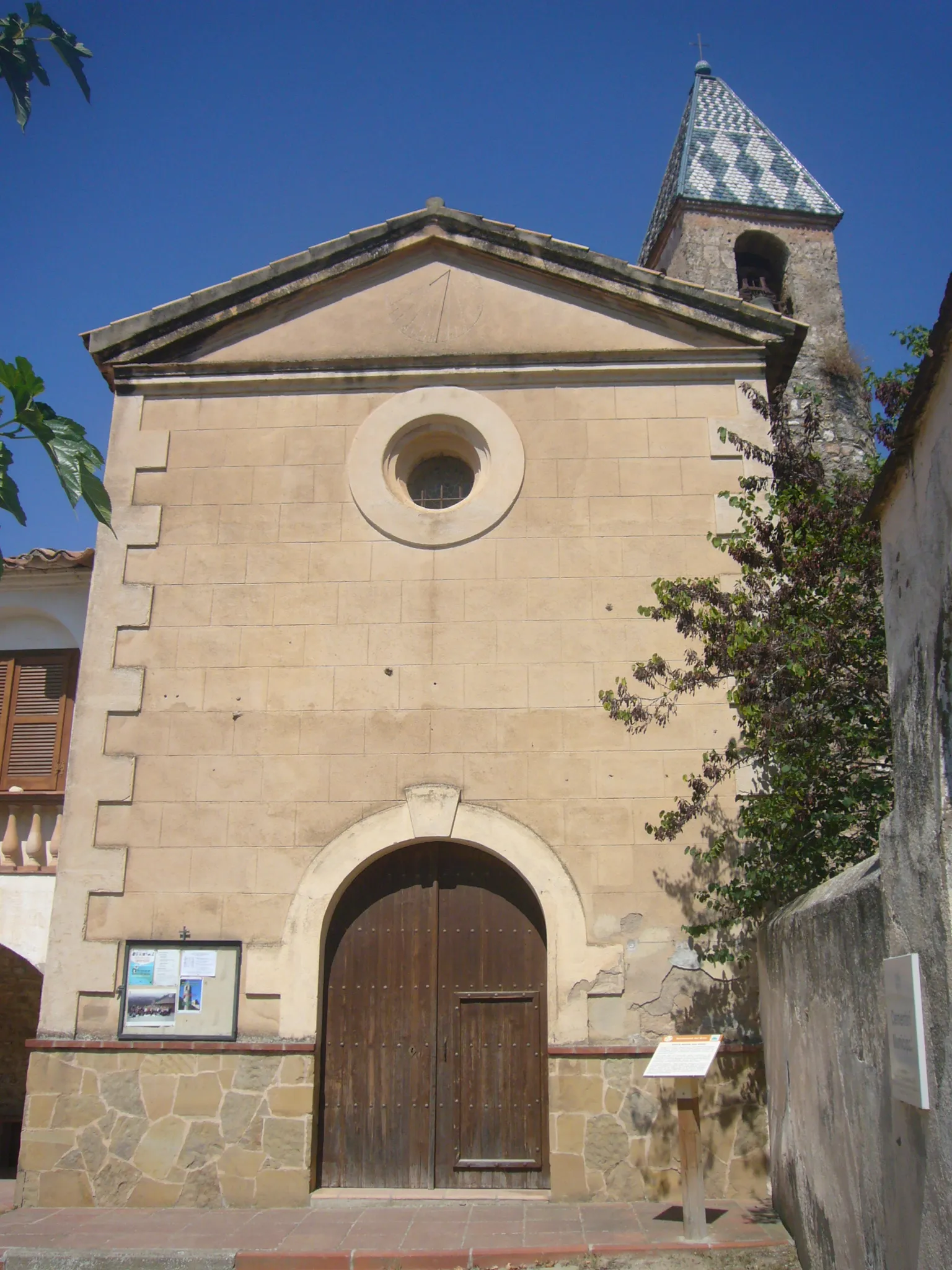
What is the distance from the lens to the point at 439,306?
10328 mm

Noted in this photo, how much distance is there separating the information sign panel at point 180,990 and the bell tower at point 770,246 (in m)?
16.5

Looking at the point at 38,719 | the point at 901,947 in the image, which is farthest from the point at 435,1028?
the point at 901,947

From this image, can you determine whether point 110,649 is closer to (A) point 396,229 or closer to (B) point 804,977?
(A) point 396,229

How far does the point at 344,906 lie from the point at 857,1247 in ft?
16.0

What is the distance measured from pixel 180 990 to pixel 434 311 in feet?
20.8

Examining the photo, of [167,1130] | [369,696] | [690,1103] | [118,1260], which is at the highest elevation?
[369,696]

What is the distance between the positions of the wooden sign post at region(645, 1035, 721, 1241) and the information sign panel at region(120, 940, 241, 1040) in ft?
10.8

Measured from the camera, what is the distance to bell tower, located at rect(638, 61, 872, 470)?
22.2 meters

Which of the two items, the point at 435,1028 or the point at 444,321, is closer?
the point at 435,1028

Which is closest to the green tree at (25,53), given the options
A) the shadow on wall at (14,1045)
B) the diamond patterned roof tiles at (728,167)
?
the shadow on wall at (14,1045)

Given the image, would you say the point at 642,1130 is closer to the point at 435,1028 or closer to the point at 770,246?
the point at 435,1028

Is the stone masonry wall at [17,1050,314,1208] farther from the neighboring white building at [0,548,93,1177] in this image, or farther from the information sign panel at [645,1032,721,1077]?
the information sign panel at [645,1032,721,1077]

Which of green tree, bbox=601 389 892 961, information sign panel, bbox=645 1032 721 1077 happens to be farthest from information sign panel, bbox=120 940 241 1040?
green tree, bbox=601 389 892 961

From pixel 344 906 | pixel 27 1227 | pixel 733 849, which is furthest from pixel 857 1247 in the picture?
pixel 27 1227
